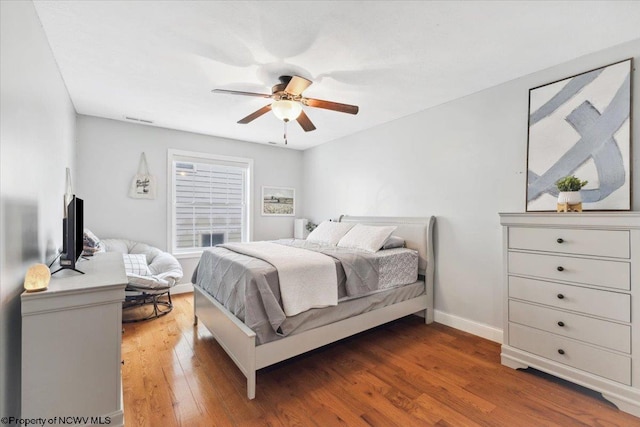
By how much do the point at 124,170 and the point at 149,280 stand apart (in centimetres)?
178

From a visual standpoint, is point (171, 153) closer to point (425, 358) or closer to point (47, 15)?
point (47, 15)

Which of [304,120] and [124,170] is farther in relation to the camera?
[124,170]

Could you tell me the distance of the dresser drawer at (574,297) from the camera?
1.81 meters

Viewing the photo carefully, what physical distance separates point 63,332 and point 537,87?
381 centimetres

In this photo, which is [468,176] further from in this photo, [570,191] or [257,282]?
[257,282]

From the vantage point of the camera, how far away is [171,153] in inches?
165

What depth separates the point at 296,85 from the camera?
233cm

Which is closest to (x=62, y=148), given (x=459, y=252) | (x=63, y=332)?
(x=63, y=332)

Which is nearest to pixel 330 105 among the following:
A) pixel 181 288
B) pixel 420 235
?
pixel 420 235

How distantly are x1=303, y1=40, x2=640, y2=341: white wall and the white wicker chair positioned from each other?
9.37 ft

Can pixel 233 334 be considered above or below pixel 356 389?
above

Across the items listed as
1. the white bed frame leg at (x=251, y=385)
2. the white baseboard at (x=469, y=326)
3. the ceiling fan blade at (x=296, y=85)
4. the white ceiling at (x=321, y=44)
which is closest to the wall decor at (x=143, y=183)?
the white ceiling at (x=321, y=44)

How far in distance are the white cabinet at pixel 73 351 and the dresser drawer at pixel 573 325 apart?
2.85m

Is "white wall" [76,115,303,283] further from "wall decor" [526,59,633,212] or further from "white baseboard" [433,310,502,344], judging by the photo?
"wall decor" [526,59,633,212]
